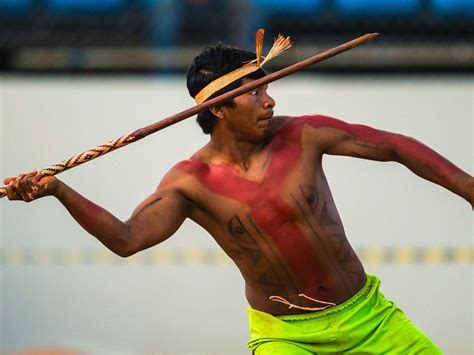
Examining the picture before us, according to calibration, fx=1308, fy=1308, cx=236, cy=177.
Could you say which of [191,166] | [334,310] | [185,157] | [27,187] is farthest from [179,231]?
[27,187]

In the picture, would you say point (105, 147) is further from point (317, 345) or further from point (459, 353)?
point (459, 353)

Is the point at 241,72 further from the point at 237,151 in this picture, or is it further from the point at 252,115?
the point at 237,151

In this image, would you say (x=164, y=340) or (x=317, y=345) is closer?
(x=317, y=345)

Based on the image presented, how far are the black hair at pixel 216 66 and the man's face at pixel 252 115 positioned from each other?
49 millimetres

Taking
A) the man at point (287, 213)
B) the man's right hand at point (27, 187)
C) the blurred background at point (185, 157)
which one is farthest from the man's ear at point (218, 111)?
the blurred background at point (185, 157)

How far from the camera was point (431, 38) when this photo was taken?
845 cm

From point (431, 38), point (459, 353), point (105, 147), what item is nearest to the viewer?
point (105, 147)

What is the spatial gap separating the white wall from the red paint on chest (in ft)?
10.2

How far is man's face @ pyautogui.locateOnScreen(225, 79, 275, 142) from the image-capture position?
473cm

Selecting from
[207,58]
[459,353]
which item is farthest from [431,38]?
[207,58]

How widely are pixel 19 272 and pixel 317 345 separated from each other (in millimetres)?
3734

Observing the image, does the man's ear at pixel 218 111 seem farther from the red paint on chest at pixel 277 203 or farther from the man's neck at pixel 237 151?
the red paint on chest at pixel 277 203

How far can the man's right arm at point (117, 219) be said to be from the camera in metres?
4.32

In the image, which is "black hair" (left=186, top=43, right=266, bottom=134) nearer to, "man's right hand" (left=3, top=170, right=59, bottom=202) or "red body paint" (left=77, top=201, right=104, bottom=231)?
"red body paint" (left=77, top=201, right=104, bottom=231)
